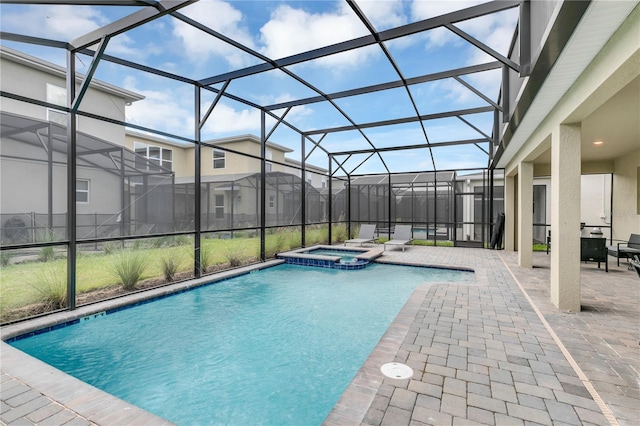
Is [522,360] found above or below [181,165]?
below

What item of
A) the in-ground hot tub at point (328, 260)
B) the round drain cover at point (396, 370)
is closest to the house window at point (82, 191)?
the round drain cover at point (396, 370)

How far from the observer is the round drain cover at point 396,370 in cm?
245

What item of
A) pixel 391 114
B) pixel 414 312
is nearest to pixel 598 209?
pixel 391 114

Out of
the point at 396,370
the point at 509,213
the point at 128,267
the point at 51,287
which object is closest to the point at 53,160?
the point at 51,287

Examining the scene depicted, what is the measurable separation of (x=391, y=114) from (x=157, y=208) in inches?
235

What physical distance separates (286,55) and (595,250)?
23.7 ft

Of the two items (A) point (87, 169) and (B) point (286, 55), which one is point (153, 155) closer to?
(A) point (87, 169)

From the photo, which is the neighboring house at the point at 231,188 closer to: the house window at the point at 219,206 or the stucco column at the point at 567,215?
the house window at the point at 219,206

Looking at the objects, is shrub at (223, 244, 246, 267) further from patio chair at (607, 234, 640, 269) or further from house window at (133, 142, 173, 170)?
patio chair at (607, 234, 640, 269)

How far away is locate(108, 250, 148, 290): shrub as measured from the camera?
5039mm

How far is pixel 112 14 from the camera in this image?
3863 mm

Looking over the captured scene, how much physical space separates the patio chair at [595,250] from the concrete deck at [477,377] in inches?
86.9

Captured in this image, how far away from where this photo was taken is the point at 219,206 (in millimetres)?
7520

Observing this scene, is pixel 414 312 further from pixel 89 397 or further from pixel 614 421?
pixel 89 397
